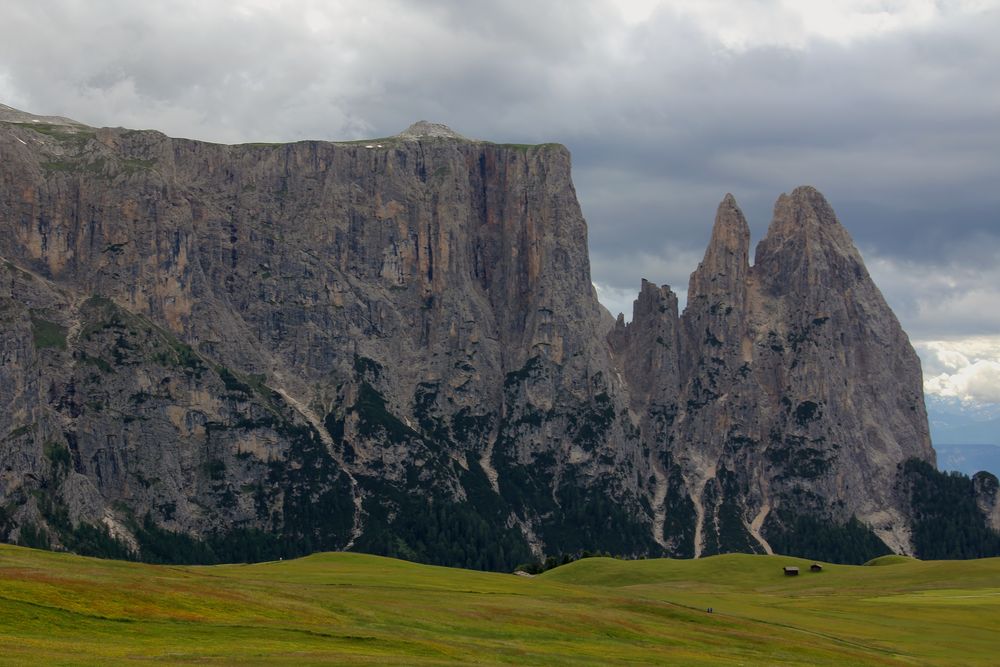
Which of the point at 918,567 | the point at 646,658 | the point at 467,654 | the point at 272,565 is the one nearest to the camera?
the point at 467,654

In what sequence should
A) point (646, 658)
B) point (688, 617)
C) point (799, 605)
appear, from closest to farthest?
point (646, 658) < point (688, 617) < point (799, 605)

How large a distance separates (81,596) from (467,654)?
27300 mm

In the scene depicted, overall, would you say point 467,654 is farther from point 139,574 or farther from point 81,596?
point 139,574

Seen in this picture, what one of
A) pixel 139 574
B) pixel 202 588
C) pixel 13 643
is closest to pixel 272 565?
pixel 139 574

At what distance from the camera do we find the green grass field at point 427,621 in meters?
84.7

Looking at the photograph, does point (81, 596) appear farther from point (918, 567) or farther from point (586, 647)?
point (918, 567)

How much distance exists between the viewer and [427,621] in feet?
341

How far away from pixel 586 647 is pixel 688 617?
1051 inches

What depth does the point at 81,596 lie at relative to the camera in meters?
92.4

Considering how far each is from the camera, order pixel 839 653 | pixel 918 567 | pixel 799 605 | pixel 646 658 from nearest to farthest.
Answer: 1. pixel 646 658
2. pixel 839 653
3. pixel 799 605
4. pixel 918 567

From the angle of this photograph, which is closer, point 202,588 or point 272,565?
point 202,588

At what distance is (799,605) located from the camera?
494 feet

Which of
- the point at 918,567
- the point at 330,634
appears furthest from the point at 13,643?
the point at 918,567

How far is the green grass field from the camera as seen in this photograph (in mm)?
84738
